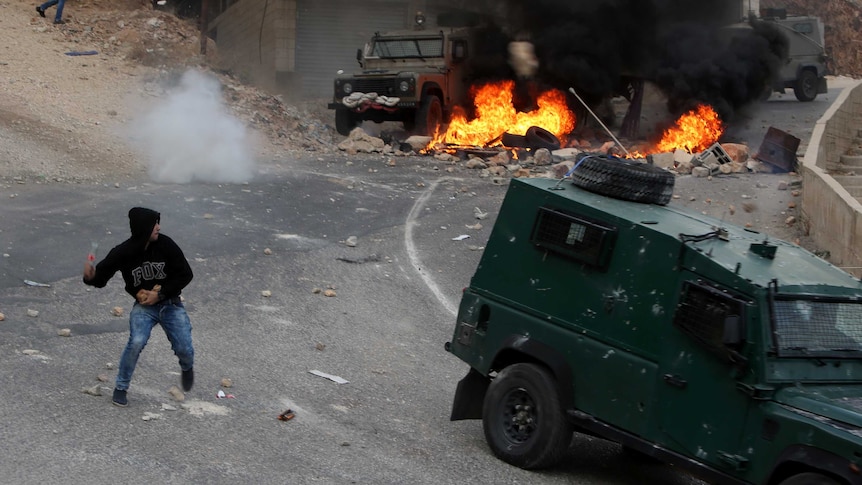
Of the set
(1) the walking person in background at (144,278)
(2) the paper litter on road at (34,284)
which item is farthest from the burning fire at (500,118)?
(1) the walking person in background at (144,278)

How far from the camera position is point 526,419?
6.43m

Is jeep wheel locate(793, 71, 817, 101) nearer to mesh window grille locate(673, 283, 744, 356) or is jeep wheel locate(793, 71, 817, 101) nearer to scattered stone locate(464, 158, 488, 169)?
scattered stone locate(464, 158, 488, 169)

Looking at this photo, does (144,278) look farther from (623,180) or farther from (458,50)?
(458,50)

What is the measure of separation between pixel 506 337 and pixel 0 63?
1574 centimetres

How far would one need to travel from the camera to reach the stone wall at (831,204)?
11.9 metres

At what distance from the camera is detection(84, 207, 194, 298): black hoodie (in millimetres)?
6551

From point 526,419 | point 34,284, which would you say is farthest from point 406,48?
point 526,419

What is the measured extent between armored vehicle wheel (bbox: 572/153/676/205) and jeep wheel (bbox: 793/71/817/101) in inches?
962

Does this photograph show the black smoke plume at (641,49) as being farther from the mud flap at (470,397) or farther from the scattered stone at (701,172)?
the mud flap at (470,397)

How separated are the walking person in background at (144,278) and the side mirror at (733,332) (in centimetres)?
341

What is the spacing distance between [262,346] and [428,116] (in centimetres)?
1323

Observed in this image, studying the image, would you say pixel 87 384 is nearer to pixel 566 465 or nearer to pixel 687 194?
pixel 566 465

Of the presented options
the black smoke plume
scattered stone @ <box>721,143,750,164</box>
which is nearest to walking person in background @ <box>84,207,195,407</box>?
scattered stone @ <box>721,143,750,164</box>

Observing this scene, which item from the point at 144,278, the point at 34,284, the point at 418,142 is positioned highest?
the point at 418,142
